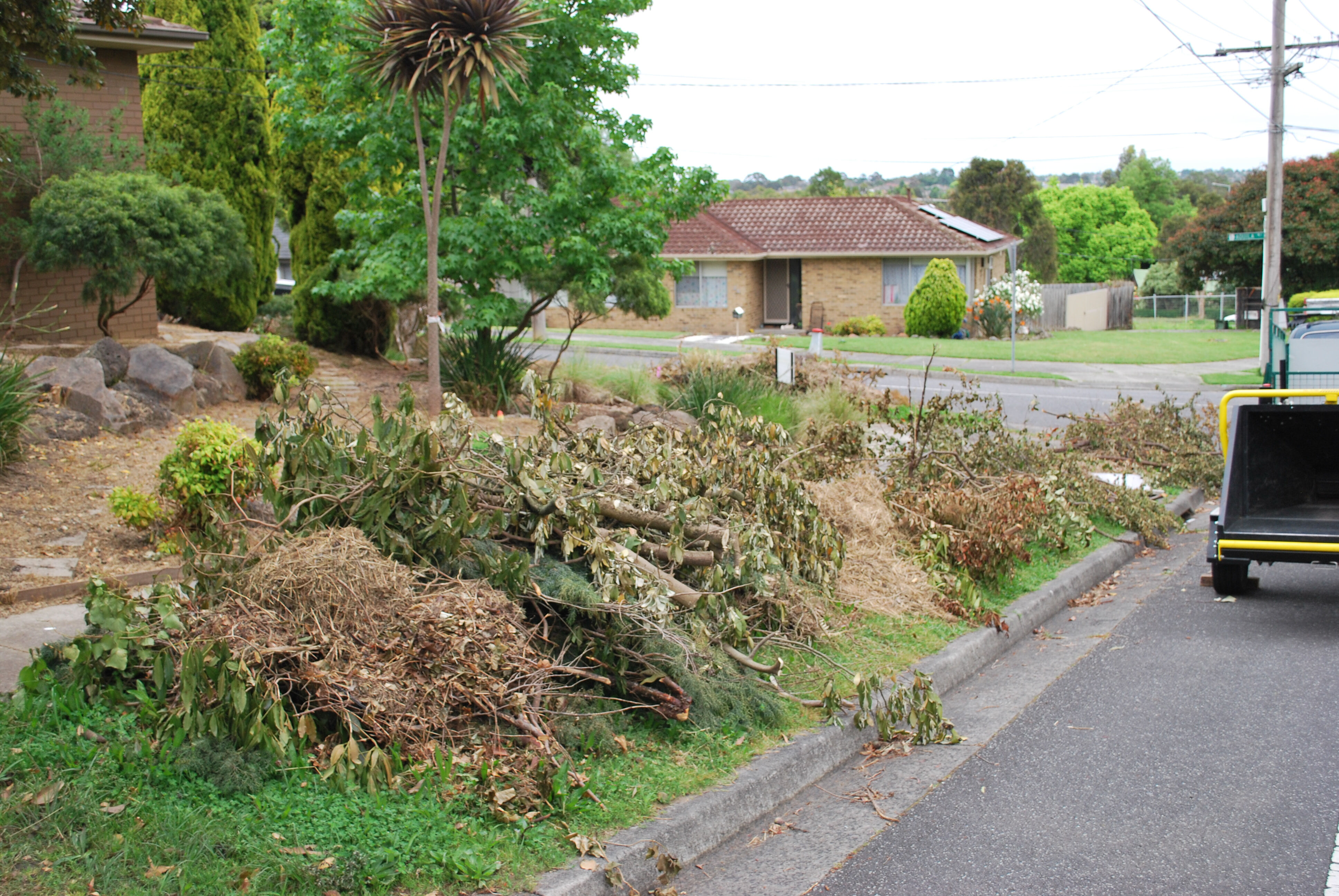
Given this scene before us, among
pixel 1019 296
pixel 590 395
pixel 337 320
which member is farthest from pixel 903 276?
pixel 590 395

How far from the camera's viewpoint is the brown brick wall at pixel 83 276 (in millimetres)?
14391

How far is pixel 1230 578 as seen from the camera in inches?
311

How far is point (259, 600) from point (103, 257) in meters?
10.1

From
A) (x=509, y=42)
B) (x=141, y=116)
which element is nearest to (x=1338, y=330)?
(x=509, y=42)

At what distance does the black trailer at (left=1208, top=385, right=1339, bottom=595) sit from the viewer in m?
7.18

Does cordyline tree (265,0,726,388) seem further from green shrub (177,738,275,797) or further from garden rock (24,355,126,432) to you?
green shrub (177,738,275,797)

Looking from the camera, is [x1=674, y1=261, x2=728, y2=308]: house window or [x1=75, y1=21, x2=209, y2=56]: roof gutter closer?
[x1=75, y1=21, x2=209, y2=56]: roof gutter

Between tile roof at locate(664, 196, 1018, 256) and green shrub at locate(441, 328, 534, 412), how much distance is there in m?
23.8

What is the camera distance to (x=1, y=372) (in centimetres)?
844

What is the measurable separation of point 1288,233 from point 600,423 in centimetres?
3619

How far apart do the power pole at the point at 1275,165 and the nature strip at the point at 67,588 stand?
2226 centimetres

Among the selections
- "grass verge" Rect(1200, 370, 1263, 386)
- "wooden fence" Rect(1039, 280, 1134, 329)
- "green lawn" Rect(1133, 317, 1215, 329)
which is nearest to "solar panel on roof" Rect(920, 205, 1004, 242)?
"wooden fence" Rect(1039, 280, 1134, 329)

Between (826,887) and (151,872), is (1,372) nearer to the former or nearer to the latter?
(151,872)

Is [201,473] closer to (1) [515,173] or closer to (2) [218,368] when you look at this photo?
(2) [218,368]
